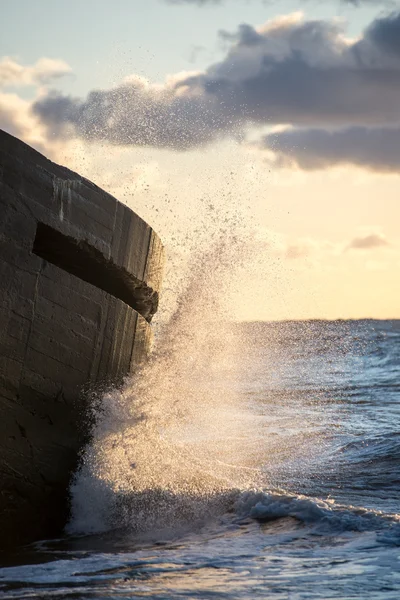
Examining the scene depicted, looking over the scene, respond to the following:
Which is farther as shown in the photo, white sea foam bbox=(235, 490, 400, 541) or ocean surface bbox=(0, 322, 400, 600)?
white sea foam bbox=(235, 490, 400, 541)

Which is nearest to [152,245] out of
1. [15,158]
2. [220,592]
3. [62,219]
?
[62,219]

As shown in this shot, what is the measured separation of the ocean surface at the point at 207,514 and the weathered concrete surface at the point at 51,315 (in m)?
0.21

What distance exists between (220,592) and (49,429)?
1648 millimetres

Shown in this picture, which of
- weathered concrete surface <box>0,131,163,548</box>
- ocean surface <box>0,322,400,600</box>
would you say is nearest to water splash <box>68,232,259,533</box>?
ocean surface <box>0,322,400,600</box>

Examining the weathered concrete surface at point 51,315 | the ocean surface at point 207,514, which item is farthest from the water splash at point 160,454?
the weathered concrete surface at point 51,315

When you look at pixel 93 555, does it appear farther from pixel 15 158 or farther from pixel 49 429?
pixel 15 158

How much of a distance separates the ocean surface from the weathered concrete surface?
21 centimetres

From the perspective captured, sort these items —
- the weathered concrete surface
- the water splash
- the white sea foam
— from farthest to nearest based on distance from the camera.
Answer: the water splash < the white sea foam < the weathered concrete surface

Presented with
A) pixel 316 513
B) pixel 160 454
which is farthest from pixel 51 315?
pixel 316 513

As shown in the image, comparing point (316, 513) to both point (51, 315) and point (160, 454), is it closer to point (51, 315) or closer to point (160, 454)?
point (160, 454)

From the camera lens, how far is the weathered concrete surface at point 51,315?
4.44 metres

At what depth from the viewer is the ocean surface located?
3719 millimetres

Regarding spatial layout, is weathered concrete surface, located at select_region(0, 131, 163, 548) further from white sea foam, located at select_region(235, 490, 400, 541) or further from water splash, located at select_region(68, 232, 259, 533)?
white sea foam, located at select_region(235, 490, 400, 541)

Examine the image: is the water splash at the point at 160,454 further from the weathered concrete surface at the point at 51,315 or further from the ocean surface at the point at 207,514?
the weathered concrete surface at the point at 51,315
